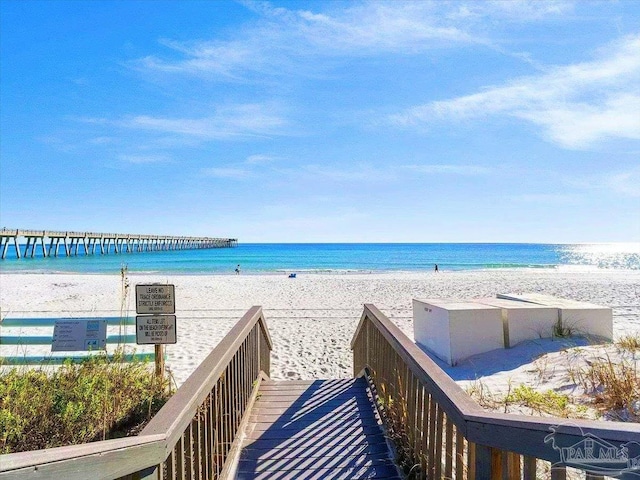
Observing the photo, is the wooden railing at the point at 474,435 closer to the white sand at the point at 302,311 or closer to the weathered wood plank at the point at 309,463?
the weathered wood plank at the point at 309,463

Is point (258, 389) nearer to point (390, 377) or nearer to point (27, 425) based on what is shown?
point (390, 377)

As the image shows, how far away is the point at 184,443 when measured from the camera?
228 centimetres

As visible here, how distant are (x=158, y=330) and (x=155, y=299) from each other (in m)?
0.37

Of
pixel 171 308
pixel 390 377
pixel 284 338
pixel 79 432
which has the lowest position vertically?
pixel 284 338

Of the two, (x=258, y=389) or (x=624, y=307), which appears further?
(x=624, y=307)

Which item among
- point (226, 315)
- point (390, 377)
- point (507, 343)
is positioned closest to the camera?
point (390, 377)

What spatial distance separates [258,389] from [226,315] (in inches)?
334

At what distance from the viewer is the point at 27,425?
3.72m

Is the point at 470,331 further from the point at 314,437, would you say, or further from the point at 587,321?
the point at 314,437

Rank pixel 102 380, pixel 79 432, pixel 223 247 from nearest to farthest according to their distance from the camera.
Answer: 1. pixel 79 432
2. pixel 102 380
3. pixel 223 247

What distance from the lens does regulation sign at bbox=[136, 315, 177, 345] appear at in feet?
16.4

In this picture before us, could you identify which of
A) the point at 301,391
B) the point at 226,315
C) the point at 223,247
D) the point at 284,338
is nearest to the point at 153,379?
the point at 301,391

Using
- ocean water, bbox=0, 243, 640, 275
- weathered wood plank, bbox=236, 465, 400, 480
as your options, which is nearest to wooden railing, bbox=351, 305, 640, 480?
weathered wood plank, bbox=236, 465, 400, 480

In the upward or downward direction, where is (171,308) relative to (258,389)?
upward
